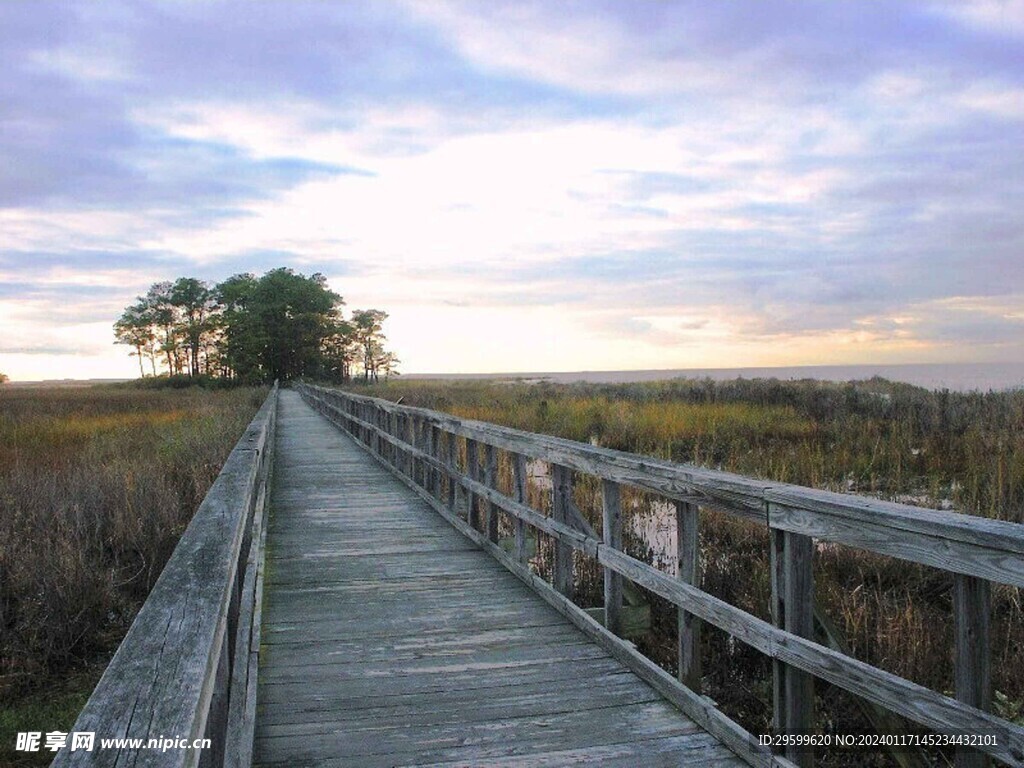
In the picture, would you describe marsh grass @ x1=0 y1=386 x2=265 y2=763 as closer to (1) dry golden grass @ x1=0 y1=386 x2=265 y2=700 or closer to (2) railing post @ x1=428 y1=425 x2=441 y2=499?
(1) dry golden grass @ x1=0 y1=386 x2=265 y2=700

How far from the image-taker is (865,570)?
21.8ft

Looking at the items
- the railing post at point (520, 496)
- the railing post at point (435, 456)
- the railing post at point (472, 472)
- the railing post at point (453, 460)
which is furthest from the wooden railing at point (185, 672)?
the railing post at point (435, 456)

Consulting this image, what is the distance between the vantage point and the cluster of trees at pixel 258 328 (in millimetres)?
68312

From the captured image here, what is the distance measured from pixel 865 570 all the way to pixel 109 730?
6.61 m

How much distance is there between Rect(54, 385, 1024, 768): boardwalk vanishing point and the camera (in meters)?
1.94

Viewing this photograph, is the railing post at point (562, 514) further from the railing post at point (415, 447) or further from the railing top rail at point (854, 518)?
the railing post at point (415, 447)

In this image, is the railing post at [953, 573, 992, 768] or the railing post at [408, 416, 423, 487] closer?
the railing post at [953, 573, 992, 768]

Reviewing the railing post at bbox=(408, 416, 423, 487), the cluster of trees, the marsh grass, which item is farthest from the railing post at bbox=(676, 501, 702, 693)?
the cluster of trees

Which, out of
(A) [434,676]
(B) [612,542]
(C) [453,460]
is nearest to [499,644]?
(A) [434,676]

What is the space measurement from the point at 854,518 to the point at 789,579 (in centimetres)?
45

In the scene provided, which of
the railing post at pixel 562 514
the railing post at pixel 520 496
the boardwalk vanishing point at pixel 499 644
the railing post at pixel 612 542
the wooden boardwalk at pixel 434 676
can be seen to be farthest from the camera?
the railing post at pixel 520 496

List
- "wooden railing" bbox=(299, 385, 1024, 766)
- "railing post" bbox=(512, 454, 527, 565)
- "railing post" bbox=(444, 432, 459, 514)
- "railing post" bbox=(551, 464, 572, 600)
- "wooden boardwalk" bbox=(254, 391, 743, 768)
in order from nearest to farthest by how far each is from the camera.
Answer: "wooden railing" bbox=(299, 385, 1024, 766) → "wooden boardwalk" bbox=(254, 391, 743, 768) → "railing post" bbox=(551, 464, 572, 600) → "railing post" bbox=(512, 454, 527, 565) → "railing post" bbox=(444, 432, 459, 514)

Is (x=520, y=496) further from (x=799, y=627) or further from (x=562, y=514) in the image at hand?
(x=799, y=627)

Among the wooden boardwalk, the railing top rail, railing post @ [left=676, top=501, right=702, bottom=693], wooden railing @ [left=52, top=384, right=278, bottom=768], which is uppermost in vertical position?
the railing top rail
